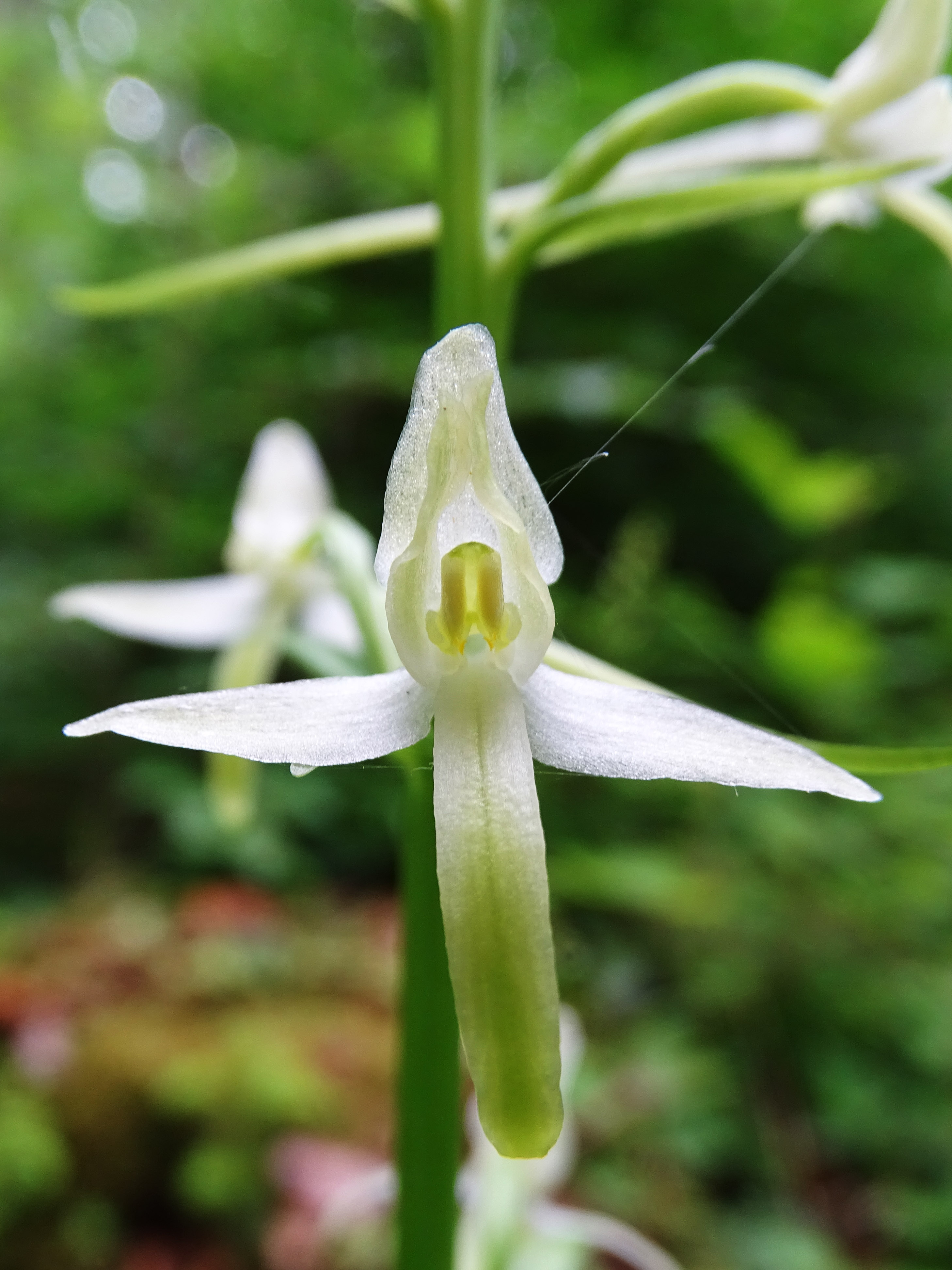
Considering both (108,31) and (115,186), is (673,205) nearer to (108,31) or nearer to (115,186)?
(115,186)

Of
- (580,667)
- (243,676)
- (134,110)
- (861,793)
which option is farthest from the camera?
(134,110)

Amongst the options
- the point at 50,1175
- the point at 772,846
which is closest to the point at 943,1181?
the point at 772,846

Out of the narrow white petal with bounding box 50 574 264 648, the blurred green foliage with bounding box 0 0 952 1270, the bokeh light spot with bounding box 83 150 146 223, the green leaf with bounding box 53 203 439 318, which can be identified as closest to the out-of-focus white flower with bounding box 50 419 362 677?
the narrow white petal with bounding box 50 574 264 648

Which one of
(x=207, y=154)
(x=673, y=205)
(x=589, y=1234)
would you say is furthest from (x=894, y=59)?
(x=207, y=154)

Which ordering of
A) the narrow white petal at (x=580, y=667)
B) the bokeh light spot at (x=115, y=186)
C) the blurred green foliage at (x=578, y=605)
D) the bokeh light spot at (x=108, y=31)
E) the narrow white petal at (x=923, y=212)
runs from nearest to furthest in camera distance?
the narrow white petal at (x=580, y=667)
the narrow white petal at (x=923, y=212)
the blurred green foliage at (x=578, y=605)
the bokeh light spot at (x=115, y=186)
the bokeh light spot at (x=108, y=31)

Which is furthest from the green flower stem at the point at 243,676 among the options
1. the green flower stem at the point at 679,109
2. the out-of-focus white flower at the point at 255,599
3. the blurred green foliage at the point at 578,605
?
the blurred green foliage at the point at 578,605

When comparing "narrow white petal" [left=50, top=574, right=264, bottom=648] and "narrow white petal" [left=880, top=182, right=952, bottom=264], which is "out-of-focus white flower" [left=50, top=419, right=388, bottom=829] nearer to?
"narrow white petal" [left=50, top=574, right=264, bottom=648]

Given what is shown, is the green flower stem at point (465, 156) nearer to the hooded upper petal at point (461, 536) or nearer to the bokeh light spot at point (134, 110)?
the hooded upper petal at point (461, 536)
